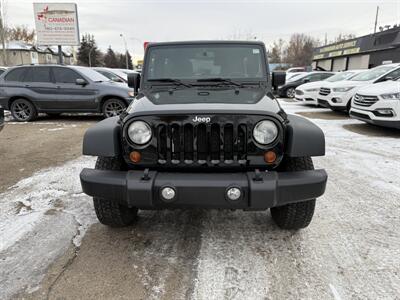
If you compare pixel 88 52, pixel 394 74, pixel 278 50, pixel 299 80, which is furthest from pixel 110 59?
pixel 394 74

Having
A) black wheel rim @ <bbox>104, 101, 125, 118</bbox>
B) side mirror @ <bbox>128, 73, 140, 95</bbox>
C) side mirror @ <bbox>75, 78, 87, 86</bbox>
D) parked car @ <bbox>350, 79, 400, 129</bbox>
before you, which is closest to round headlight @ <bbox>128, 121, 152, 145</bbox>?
side mirror @ <bbox>128, 73, 140, 95</bbox>

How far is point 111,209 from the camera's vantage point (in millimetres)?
A: 2953

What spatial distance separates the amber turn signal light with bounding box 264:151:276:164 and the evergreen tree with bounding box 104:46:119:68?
78.6 m

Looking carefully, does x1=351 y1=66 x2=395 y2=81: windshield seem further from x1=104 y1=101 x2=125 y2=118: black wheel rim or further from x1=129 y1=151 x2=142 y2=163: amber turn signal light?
x1=129 y1=151 x2=142 y2=163: amber turn signal light

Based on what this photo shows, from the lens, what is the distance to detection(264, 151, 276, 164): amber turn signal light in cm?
257

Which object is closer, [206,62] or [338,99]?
[206,62]

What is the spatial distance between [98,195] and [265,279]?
1.42 m

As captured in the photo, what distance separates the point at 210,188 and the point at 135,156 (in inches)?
27.1

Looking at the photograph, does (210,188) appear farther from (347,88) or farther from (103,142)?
(347,88)

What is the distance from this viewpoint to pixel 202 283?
7.86 feet

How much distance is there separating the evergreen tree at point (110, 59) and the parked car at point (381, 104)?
74592 millimetres

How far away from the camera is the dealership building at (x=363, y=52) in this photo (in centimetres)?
2808

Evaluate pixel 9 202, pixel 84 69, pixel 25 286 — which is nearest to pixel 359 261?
pixel 25 286

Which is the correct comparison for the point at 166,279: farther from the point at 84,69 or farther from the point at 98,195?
the point at 84,69
